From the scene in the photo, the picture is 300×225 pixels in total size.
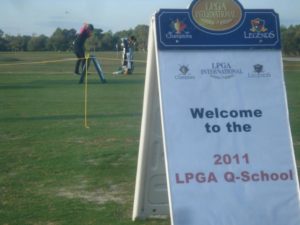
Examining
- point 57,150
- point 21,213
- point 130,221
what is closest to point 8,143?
point 57,150

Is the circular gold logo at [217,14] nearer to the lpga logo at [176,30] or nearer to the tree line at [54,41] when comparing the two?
the lpga logo at [176,30]

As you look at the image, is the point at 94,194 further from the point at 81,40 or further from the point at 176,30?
the point at 81,40

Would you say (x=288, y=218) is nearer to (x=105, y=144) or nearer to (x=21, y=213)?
(x=21, y=213)

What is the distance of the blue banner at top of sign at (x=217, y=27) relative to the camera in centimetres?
484

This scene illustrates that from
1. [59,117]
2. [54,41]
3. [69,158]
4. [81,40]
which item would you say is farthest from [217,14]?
[54,41]

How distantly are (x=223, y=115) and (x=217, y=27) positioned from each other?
731mm

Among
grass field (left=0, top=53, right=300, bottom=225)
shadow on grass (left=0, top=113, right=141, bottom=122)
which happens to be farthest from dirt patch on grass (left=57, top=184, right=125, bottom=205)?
shadow on grass (left=0, top=113, right=141, bottom=122)

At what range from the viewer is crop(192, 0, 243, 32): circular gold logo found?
4.92m

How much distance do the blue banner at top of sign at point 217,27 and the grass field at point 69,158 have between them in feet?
5.88

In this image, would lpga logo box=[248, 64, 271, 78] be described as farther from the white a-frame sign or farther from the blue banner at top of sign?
the blue banner at top of sign

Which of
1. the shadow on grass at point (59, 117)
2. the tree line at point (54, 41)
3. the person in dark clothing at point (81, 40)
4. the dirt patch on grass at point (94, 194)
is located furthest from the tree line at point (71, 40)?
the dirt patch on grass at point (94, 194)

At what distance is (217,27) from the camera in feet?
16.2

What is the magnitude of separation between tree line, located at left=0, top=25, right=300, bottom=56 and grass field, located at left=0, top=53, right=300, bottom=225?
18327 mm

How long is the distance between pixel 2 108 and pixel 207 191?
1102 cm
